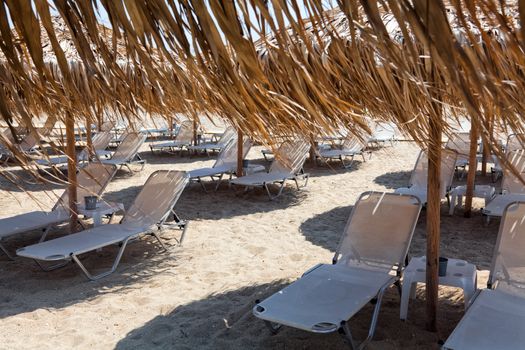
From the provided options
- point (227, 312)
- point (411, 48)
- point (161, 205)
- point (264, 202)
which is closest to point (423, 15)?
point (411, 48)

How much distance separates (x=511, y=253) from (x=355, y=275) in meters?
1.01

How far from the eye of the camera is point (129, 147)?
9.66 m

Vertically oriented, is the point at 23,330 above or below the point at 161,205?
below

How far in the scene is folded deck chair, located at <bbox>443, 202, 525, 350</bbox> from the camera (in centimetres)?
252

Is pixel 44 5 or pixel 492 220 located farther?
pixel 492 220

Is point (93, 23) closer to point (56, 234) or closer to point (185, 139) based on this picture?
point (56, 234)

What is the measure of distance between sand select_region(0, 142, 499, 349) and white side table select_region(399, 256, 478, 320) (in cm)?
19

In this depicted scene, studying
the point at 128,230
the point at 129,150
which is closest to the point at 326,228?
the point at 128,230

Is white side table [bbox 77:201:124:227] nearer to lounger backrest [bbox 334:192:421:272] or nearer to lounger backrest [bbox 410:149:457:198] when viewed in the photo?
lounger backrest [bbox 334:192:421:272]

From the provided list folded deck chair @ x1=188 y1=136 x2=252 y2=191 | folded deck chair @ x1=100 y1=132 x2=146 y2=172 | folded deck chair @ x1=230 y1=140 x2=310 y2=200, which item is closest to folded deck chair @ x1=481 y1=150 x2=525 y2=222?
folded deck chair @ x1=230 y1=140 x2=310 y2=200

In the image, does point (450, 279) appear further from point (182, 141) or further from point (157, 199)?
point (182, 141)

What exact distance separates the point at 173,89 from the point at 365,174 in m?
8.02

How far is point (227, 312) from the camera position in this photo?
11.7 feet

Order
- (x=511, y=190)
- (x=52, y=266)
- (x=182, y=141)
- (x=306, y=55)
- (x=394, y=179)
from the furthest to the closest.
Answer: (x=182, y=141)
(x=394, y=179)
(x=511, y=190)
(x=52, y=266)
(x=306, y=55)
